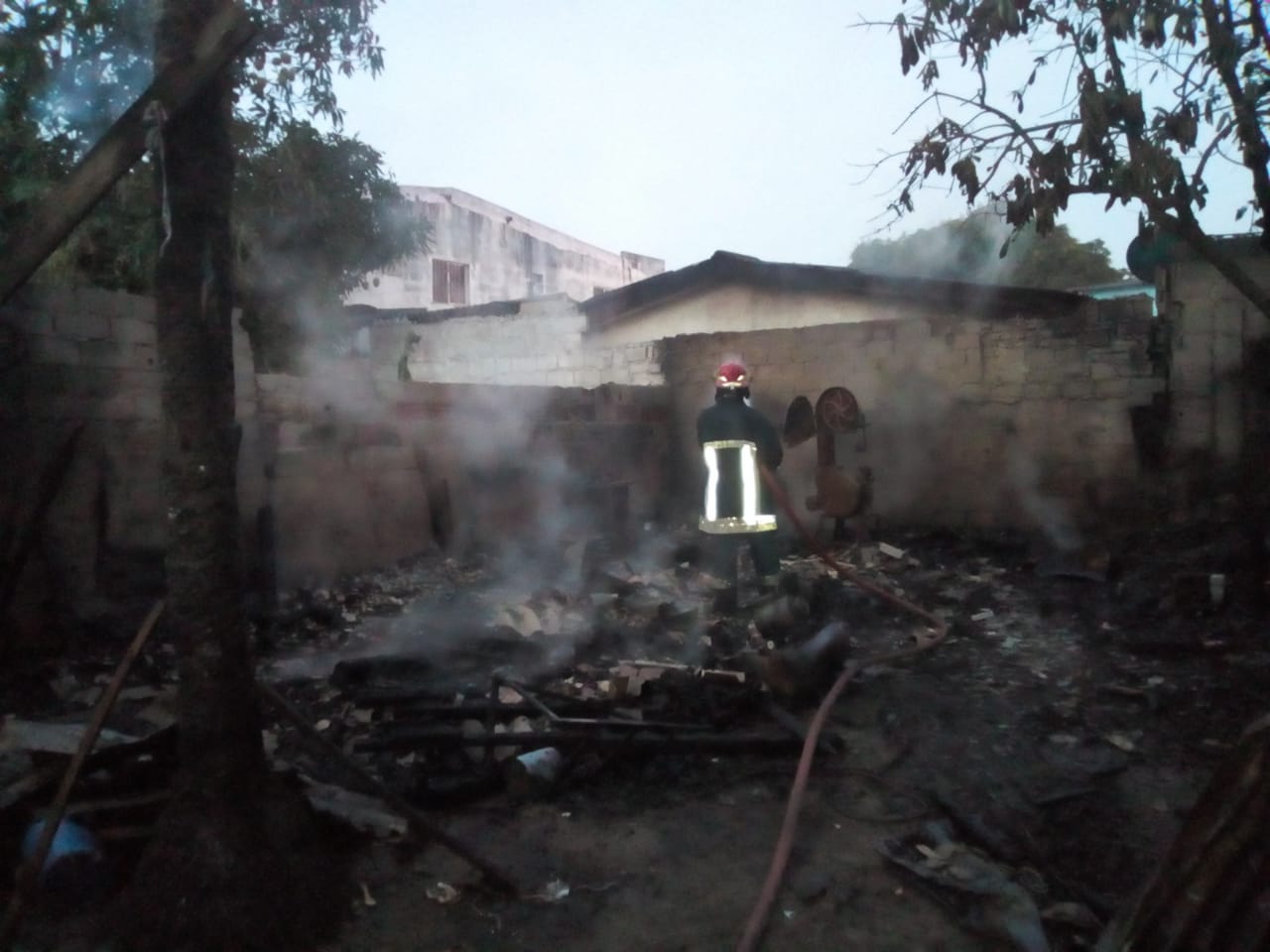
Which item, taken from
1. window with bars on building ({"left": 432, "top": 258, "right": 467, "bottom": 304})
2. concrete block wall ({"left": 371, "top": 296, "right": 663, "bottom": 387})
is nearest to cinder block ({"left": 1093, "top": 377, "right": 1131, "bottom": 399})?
concrete block wall ({"left": 371, "top": 296, "right": 663, "bottom": 387})

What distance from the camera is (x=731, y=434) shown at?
6.29 meters

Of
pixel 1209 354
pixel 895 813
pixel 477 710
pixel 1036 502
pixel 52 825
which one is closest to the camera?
pixel 52 825

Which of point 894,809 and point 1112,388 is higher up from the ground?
point 1112,388

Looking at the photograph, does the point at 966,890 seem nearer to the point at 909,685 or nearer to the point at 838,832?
the point at 838,832

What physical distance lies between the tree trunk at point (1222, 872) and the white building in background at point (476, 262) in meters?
18.9

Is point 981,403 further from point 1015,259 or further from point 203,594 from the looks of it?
point 1015,259

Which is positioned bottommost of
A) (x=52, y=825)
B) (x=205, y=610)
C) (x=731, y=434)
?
(x=52, y=825)

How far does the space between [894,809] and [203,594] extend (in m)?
2.57

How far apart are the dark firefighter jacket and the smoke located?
339 centimetres

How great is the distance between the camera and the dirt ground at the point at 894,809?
2.57 m

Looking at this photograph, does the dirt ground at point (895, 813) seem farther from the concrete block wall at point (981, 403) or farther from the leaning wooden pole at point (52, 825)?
the concrete block wall at point (981, 403)

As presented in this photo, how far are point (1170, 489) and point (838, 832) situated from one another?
241 inches

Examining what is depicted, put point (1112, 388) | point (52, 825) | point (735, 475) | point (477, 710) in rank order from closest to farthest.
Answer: point (52, 825)
point (477, 710)
point (735, 475)
point (1112, 388)

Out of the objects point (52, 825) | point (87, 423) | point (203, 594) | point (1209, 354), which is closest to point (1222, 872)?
point (203, 594)
